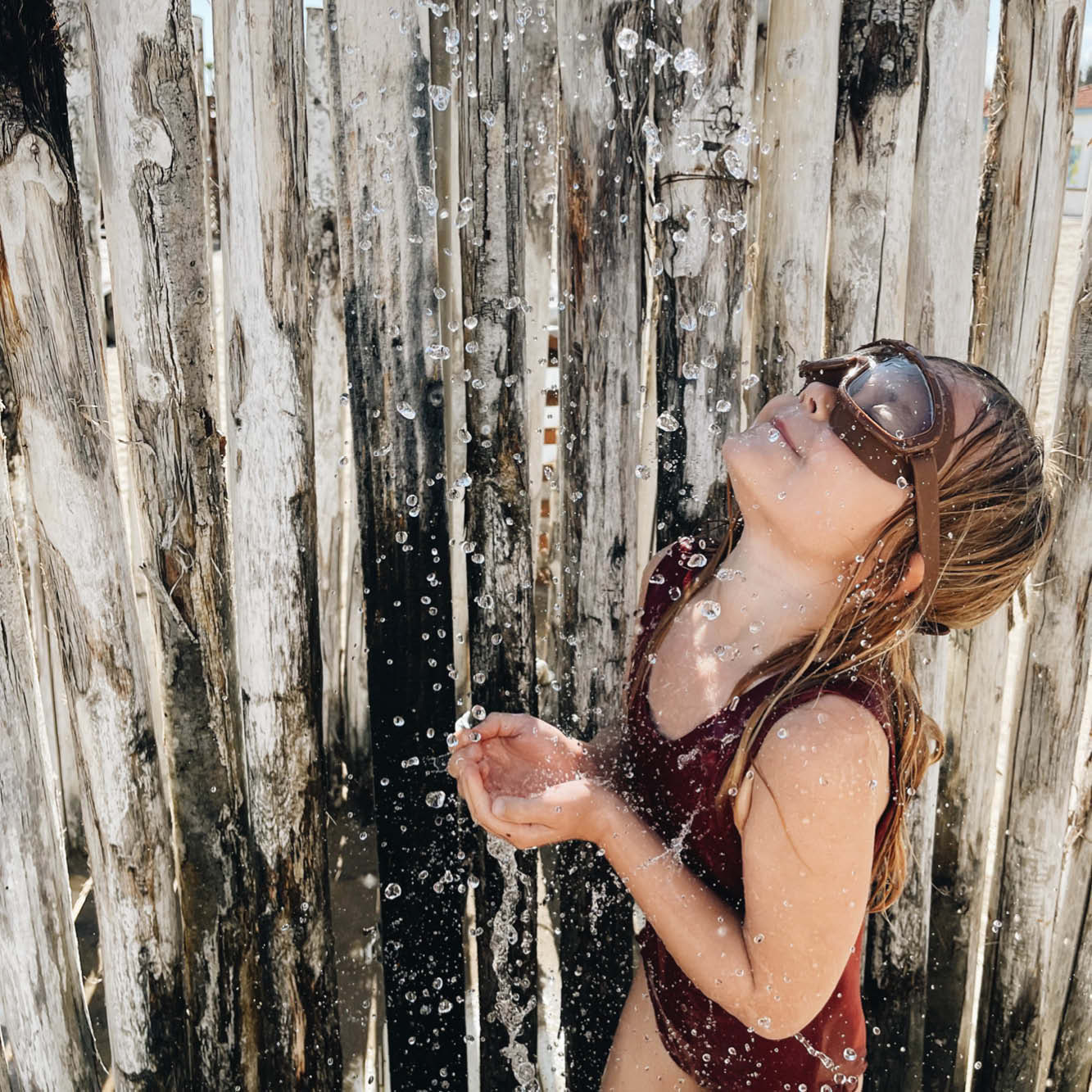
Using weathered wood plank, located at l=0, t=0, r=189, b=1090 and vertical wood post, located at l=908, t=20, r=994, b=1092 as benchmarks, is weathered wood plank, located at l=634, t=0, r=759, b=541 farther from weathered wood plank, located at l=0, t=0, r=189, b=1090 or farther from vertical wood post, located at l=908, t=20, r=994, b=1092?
weathered wood plank, located at l=0, t=0, r=189, b=1090

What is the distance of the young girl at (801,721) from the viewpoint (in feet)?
5.61

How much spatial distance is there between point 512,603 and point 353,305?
764 mm

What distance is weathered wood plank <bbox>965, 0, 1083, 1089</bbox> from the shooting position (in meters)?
2.34

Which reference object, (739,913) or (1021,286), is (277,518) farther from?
(1021,286)

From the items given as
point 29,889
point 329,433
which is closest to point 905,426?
point 29,889

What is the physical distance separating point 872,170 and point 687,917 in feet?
5.23

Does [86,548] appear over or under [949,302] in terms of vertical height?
under

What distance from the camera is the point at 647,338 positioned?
256 cm

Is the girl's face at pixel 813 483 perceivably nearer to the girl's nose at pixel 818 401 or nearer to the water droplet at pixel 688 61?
the girl's nose at pixel 818 401

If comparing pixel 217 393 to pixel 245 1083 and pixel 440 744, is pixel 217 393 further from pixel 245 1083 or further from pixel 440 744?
pixel 245 1083

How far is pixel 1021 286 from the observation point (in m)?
2.43

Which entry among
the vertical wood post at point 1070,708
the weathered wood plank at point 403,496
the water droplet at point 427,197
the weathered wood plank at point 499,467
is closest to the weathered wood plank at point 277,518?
the weathered wood plank at point 403,496

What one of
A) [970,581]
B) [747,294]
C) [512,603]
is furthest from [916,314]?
[512,603]

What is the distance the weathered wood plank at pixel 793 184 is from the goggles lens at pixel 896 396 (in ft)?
2.04
